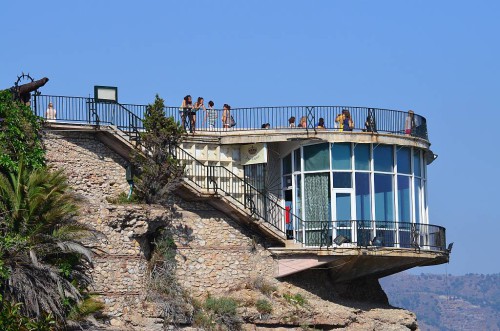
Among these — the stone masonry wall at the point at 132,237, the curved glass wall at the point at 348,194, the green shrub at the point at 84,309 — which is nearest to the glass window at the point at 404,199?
the curved glass wall at the point at 348,194

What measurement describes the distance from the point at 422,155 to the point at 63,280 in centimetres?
1531

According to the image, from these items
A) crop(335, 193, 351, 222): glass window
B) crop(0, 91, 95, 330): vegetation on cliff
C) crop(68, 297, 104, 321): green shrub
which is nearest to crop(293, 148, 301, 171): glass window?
crop(335, 193, 351, 222): glass window

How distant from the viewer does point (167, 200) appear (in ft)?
144

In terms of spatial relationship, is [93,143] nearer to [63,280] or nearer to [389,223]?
[63,280]

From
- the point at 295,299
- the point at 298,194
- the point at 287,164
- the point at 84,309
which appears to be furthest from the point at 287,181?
the point at 84,309

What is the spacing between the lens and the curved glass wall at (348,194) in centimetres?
4488

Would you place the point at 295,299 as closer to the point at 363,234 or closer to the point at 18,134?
the point at 363,234

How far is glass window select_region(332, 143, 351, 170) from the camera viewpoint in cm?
4525

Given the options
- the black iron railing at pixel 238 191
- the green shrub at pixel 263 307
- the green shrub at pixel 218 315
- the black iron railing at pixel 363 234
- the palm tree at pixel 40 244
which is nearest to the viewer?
the palm tree at pixel 40 244

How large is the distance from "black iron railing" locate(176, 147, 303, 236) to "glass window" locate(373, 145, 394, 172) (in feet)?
10.8

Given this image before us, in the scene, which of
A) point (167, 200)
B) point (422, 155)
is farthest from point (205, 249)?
point (422, 155)

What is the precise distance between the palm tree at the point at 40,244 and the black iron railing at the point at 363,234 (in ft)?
28.4

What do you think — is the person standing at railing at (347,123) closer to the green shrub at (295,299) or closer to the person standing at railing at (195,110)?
the person standing at railing at (195,110)

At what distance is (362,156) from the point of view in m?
45.5
